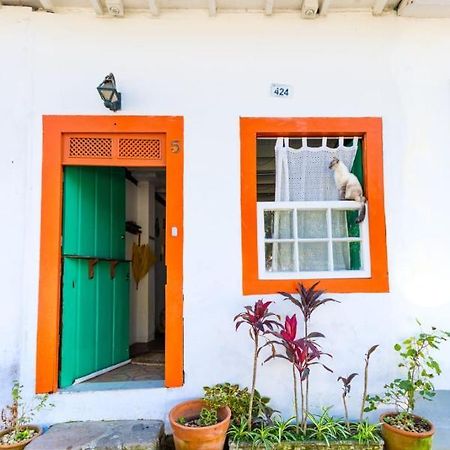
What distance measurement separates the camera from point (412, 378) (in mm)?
3055

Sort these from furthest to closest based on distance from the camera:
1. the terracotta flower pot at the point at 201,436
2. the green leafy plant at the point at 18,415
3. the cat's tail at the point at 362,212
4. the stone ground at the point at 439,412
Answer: the cat's tail at the point at 362,212
the stone ground at the point at 439,412
the green leafy plant at the point at 18,415
the terracotta flower pot at the point at 201,436

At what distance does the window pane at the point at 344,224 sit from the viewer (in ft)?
11.2

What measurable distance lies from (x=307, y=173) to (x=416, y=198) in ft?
3.27

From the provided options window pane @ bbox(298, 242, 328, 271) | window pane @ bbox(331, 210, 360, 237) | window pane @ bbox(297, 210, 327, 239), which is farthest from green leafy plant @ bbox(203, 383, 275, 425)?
window pane @ bbox(331, 210, 360, 237)

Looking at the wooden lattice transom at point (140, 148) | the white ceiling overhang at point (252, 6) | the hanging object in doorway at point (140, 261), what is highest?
the white ceiling overhang at point (252, 6)

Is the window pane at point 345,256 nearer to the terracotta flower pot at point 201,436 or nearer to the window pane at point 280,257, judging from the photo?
the window pane at point 280,257

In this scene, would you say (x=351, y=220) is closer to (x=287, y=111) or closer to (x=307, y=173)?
(x=307, y=173)

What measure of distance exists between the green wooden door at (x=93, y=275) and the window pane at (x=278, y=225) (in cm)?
174

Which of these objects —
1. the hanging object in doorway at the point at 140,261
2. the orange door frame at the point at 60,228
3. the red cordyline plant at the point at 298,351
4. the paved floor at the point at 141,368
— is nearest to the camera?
the red cordyline plant at the point at 298,351

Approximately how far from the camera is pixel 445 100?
3.44 meters

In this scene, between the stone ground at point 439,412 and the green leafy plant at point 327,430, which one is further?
the stone ground at point 439,412

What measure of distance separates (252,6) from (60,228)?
2618 mm

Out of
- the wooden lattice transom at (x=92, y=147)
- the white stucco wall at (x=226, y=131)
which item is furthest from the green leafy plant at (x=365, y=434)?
the wooden lattice transom at (x=92, y=147)

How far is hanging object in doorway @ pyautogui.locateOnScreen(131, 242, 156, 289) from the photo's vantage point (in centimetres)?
534
